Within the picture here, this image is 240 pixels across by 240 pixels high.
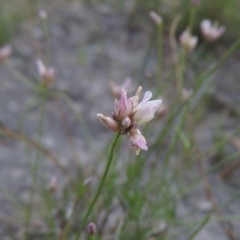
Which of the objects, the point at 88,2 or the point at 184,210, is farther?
the point at 88,2

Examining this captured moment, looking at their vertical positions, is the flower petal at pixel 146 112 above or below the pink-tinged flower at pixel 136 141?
above

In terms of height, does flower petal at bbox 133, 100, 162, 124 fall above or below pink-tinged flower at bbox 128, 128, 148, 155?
above

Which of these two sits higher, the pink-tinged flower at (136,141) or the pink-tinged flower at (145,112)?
the pink-tinged flower at (145,112)

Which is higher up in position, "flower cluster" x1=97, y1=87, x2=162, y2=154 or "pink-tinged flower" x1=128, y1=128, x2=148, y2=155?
"flower cluster" x1=97, y1=87, x2=162, y2=154

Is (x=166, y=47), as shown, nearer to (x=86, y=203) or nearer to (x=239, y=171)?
(x=239, y=171)

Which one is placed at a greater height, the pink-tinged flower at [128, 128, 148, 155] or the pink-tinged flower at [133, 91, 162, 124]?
the pink-tinged flower at [133, 91, 162, 124]

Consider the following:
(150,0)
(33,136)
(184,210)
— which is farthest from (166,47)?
(184,210)

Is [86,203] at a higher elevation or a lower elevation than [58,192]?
lower

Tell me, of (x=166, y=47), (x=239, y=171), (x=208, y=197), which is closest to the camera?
(x=208, y=197)
